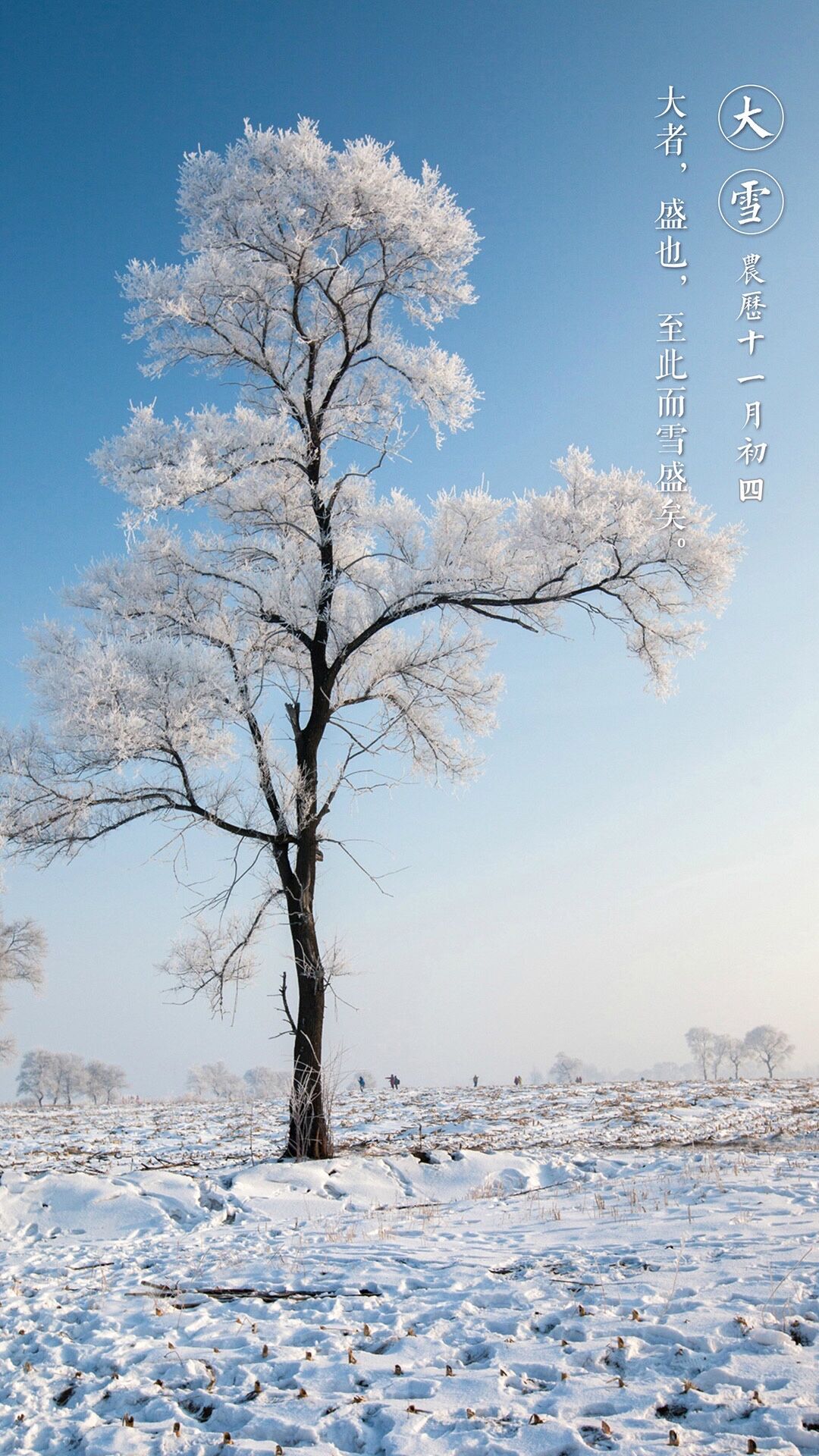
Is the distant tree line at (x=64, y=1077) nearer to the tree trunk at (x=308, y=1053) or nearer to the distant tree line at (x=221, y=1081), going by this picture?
the distant tree line at (x=221, y=1081)

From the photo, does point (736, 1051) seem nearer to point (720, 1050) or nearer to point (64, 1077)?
point (720, 1050)

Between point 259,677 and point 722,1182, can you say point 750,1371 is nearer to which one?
point 722,1182

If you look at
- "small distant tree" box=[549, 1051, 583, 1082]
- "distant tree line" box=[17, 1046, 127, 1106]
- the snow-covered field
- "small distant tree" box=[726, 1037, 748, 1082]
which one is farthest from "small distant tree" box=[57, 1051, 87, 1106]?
the snow-covered field

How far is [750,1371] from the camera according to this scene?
148 inches

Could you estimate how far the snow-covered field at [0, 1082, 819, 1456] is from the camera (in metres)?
3.60

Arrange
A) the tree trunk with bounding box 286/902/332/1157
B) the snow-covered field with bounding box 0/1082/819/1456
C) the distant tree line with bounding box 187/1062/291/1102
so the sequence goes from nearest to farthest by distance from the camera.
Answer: the snow-covered field with bounding box 0/1082/819/1456 → the tree trunk with bounding box 286/902/332/1157 → the distant tree line with bounding box 187/1062/291/1102

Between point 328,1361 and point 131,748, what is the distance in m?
7.47

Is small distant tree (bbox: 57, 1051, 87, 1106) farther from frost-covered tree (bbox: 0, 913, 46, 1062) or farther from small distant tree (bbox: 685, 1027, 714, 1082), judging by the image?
small distant tree (bbox: 685, 1027, 714, 1082)

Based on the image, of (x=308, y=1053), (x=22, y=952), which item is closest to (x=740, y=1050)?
(x=22, y=952)

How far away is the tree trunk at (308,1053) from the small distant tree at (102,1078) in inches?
3527

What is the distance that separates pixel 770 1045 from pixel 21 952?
76.7m

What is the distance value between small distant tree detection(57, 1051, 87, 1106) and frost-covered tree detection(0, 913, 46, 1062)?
50.1 metres

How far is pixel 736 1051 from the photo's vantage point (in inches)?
3772

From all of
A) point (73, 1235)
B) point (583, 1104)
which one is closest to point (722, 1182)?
point (73, 1235)
